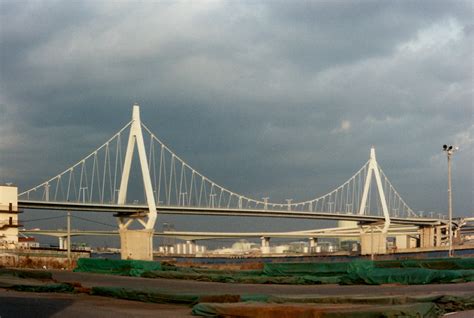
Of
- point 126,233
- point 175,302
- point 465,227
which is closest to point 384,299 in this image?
point 175,302

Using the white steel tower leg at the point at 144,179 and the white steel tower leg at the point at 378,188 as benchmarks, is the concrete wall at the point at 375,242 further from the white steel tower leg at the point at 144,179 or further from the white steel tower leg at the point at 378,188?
the white steel tower leg at the point at 144,179

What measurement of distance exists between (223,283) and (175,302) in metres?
10.6

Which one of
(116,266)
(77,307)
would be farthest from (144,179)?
(77,307)

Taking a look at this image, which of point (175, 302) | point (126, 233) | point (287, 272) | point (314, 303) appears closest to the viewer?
point (314, 303)

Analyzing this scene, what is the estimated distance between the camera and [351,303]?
1501cm

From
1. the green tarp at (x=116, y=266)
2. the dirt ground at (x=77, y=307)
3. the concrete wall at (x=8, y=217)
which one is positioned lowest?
the green tarp at (x=116, y=266)

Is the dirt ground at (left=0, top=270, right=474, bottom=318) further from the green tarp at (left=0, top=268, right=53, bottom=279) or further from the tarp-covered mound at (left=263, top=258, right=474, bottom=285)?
the green tarp at (left=0, top=268, right=53, bottom=279)

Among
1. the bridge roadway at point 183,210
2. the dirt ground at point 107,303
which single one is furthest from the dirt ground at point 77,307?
the bridge roadway at point 183,210

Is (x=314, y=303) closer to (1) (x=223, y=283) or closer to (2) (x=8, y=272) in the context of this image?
(1) (x=223, y=283)

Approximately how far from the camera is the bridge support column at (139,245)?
68.2m

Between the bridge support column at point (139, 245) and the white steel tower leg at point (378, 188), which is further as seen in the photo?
the white steel tower leg at point (378, 188)

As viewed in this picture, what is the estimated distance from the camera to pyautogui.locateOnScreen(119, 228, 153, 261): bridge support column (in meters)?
Answer: 68.2

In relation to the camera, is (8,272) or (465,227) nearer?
(8,272)

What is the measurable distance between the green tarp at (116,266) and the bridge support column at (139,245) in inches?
1187
